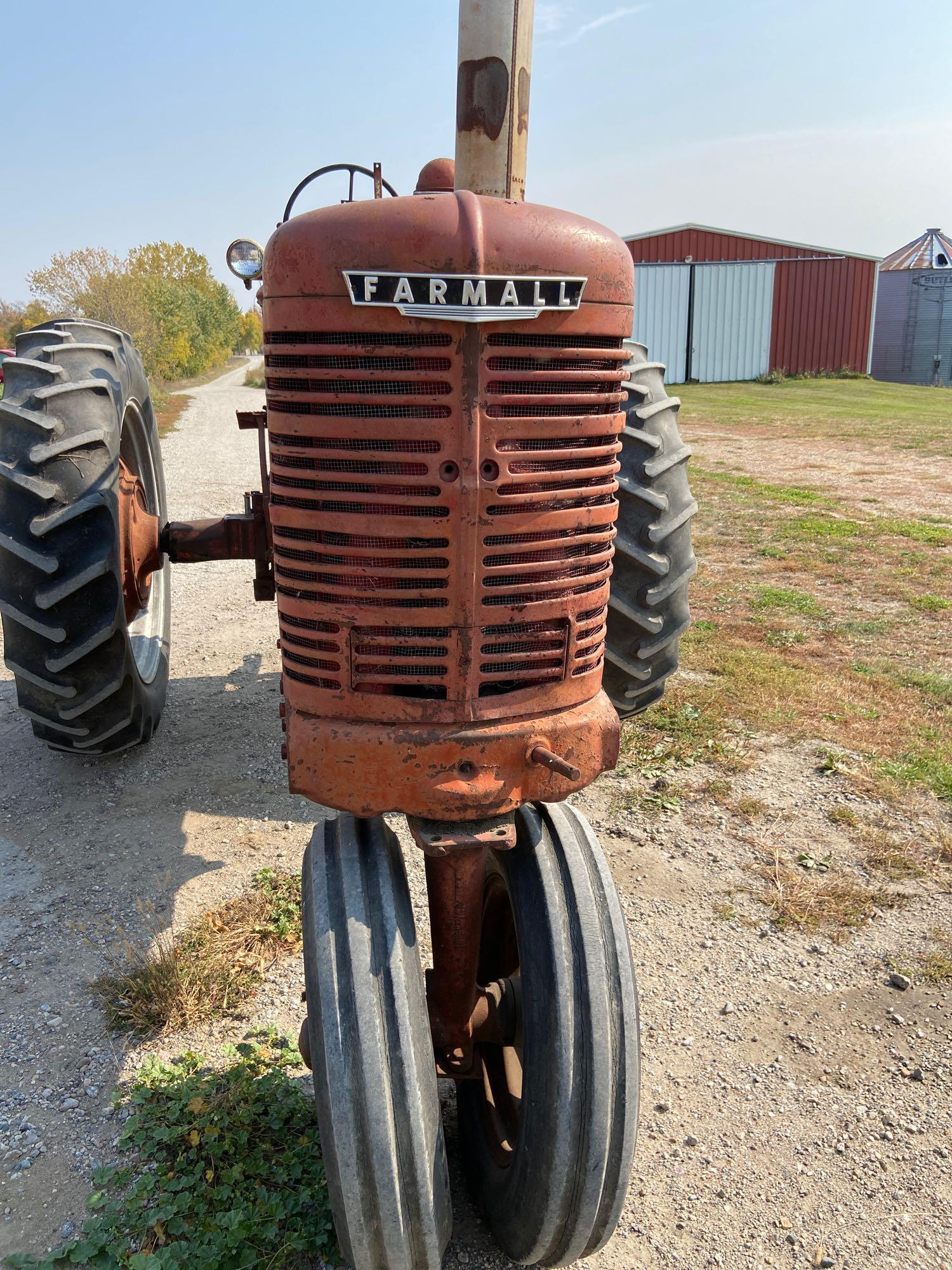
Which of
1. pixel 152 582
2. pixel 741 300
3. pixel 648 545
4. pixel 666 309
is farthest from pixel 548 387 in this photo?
pixel 741 300

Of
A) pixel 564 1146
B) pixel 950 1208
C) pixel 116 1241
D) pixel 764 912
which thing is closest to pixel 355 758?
pixel 564 1146

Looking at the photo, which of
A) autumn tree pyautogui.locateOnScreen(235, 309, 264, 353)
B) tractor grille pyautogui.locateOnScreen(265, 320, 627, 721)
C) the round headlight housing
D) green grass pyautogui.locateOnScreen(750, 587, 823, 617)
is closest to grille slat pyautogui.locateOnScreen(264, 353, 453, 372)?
tractor grille pyautogui.locateOnScreen(265, 320, 627, 721)

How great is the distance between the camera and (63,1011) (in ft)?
9.87

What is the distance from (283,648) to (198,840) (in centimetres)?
204

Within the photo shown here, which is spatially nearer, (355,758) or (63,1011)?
(355,758)

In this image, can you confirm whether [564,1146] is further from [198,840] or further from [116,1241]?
[198,840]

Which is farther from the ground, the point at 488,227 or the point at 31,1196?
the point at 488,227

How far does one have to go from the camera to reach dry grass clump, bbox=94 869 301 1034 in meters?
2.96

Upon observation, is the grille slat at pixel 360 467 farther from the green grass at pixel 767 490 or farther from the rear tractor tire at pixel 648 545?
the green grass at pixel 767 490

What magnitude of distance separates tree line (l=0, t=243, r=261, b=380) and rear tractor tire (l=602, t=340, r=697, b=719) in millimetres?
13041

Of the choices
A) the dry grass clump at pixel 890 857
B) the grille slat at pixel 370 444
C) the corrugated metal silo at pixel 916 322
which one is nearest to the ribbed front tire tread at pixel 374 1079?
the grille slat at pixel 370 444

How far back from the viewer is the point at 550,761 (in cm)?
205

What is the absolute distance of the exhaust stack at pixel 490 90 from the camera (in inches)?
82.0

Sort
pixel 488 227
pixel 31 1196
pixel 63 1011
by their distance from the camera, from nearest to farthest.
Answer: pixel 488 227, pixel 31 1196, pixel 63 1011
